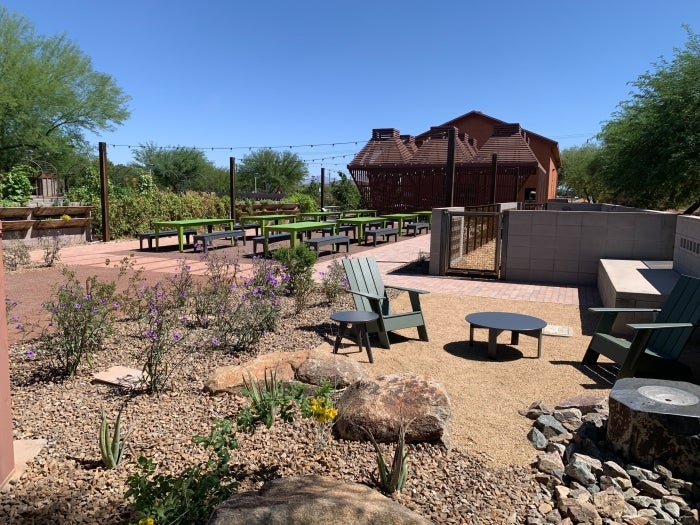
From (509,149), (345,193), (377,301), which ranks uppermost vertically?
(509,149)

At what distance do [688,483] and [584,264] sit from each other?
23.6ft

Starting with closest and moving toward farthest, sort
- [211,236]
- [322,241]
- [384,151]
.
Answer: [322,241] → [211,236] → [384,151]

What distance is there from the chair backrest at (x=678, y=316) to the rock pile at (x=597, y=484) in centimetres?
131

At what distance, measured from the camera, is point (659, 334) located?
4723mm

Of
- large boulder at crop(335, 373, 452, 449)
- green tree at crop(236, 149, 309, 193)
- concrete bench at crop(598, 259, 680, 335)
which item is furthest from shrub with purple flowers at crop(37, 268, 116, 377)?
green tree at crop(236, 149, 309, 193)

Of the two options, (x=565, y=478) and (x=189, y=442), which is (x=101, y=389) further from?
(x=565, y=478)

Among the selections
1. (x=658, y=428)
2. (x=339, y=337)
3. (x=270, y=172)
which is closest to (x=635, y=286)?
(x=339, y=337)

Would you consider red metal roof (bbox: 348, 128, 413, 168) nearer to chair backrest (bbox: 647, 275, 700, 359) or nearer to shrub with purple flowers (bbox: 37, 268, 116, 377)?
chair backrest (bbox: 647, 275, 700, 359)

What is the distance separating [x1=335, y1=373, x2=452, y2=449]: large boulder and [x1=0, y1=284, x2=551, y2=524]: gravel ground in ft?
0.29

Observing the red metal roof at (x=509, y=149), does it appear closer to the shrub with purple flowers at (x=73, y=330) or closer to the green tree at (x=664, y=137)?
the green tree at (x=664, y=137)

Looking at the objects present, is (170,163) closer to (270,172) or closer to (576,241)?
(270,172)

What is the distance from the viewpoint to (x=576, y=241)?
31.3 feet

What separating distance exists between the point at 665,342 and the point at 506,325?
1.41 meters

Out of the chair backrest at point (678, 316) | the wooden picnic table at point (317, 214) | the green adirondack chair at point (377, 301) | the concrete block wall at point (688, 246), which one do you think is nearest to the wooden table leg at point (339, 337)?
the green adirondack chair at point (377, 301)
